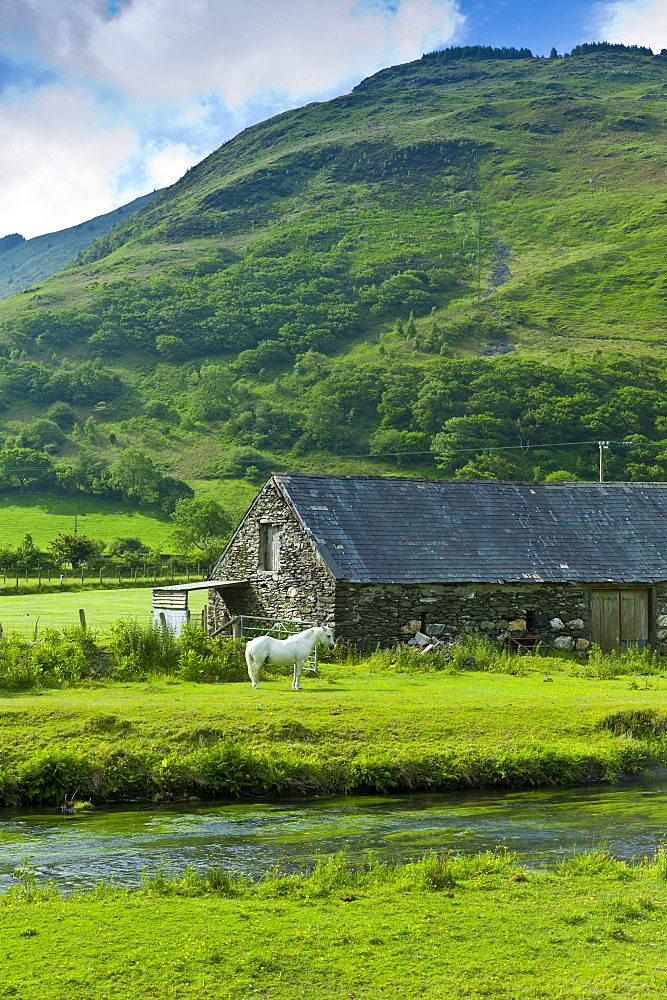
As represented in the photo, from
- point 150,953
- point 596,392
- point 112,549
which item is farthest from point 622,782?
point 596,392

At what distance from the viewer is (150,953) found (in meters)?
9.02

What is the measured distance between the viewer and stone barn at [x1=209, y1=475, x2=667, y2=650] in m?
30.1

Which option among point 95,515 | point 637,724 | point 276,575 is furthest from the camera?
point 95,515

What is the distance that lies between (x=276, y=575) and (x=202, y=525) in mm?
78140

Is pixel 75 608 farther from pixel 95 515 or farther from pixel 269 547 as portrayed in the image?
pixel 95 515

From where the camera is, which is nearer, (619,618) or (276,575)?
(276,575)

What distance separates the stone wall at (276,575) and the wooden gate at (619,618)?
30.0ft

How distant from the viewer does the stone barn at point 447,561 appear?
30062 millimetres

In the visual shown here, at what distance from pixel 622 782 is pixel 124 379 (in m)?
184

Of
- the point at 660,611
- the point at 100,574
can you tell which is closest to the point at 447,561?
the point at 660,611

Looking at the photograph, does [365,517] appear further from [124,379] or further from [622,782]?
[124,379]

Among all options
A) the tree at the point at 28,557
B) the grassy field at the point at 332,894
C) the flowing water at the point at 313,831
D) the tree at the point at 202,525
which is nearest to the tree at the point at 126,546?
the tree at the point at 202,525

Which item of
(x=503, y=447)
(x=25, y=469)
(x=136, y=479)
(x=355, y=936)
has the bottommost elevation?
(x=355, y=936)

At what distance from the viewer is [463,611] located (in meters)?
30.6
